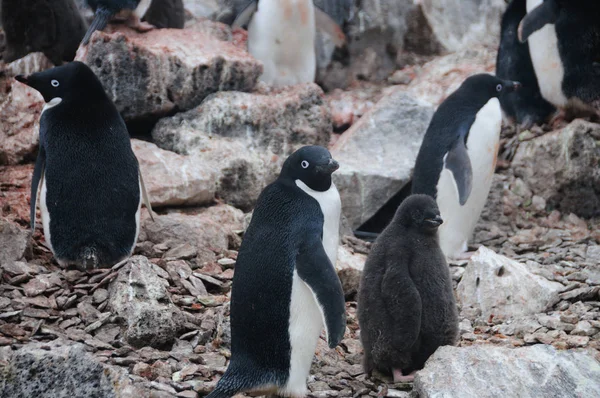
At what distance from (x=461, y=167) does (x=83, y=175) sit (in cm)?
261

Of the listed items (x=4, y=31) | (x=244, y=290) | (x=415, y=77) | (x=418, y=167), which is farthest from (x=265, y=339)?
(x=415, y=77)

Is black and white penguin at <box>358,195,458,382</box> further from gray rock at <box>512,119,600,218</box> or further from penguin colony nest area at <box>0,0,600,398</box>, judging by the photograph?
gray rock at <box>512,119,600,218</box>

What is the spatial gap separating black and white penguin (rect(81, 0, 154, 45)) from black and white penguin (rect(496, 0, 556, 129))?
3.16 metres

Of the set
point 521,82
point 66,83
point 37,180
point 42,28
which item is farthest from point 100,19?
point 521,82

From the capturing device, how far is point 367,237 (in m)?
6.56

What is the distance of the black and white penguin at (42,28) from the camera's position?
22.5 feet

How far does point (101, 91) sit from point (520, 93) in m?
4.08

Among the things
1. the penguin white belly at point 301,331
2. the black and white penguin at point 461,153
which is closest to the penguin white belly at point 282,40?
the black and white penguin at point 461,153

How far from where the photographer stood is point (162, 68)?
21.2 feet

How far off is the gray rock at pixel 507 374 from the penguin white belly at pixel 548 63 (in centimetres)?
407

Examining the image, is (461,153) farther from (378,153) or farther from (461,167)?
(378,153)

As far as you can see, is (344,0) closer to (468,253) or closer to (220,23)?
(220,23)

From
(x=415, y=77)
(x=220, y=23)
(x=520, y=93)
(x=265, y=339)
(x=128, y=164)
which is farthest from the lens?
(x=415, y=77)

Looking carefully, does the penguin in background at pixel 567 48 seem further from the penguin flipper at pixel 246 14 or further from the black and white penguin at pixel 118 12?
the black and white penguin at pixel 118 12
